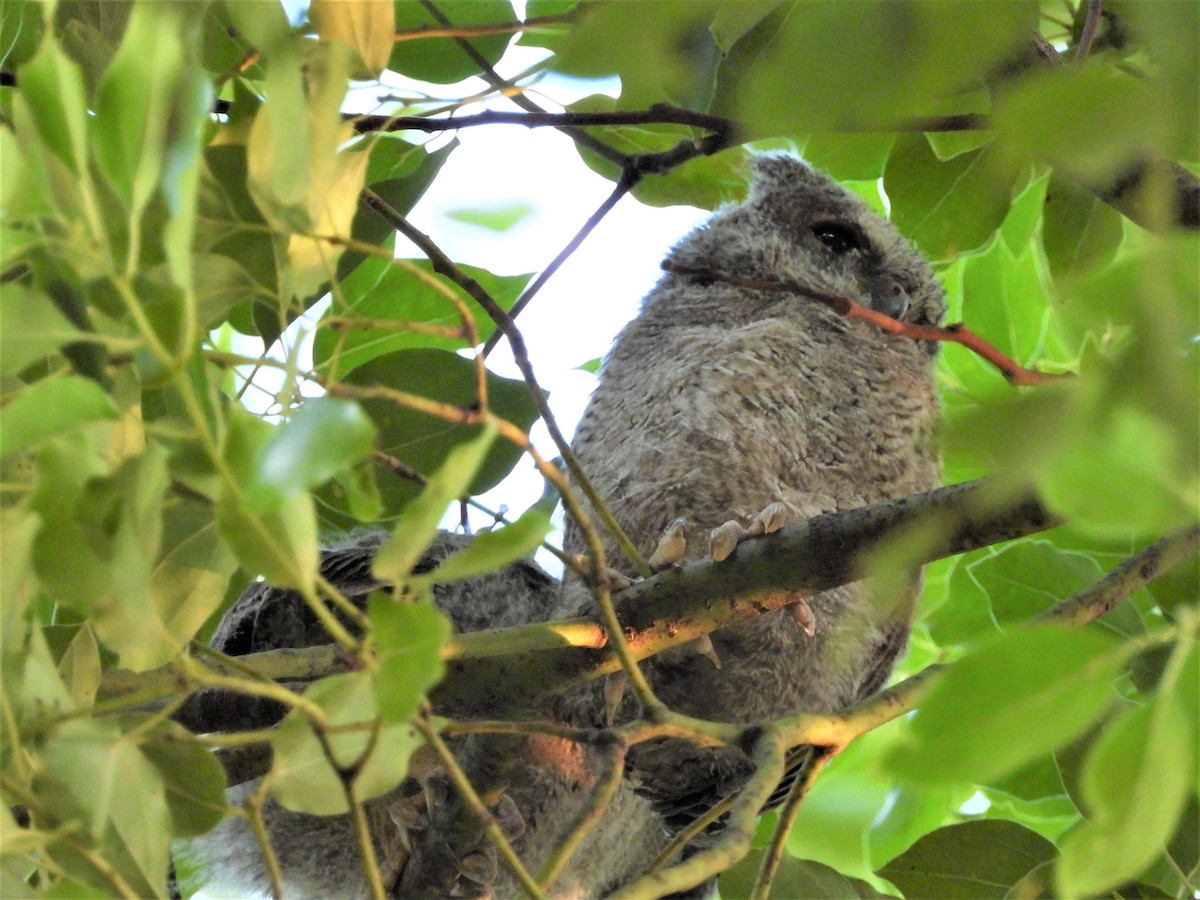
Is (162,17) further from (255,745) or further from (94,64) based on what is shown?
(255,745)

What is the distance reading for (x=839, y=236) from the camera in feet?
4.88

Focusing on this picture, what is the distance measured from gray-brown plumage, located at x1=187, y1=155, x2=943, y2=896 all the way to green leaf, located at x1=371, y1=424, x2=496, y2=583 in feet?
1.75

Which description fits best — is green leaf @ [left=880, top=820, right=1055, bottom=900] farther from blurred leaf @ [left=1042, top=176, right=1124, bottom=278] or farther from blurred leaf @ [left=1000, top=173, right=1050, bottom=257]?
blurred leaf @ [left=1000, top=173, right=1050, bottom=257]

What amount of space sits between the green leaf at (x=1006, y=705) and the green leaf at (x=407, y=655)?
146 mm

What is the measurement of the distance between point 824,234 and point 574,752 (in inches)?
30.1

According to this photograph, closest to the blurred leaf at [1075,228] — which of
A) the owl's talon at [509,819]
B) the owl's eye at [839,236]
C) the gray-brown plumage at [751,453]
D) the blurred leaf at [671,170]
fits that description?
the gray-brown plumage at [751,453]

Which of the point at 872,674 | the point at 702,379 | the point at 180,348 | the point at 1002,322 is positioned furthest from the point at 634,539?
the point at 180,348

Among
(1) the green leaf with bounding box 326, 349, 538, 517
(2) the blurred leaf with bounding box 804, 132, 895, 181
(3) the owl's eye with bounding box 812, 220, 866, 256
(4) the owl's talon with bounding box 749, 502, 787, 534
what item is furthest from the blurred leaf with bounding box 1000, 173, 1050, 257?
(1) the green leaf with bounding box 326, 349, 538, 517

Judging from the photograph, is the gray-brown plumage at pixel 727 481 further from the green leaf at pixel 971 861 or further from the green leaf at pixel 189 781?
the green leaf at pixel 189 781

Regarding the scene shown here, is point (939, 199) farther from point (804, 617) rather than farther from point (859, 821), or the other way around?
point (859, 821)

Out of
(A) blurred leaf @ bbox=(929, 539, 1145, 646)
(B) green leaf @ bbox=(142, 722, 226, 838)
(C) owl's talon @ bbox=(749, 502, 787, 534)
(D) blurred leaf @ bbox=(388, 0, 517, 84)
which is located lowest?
(A) blurred leaf @ bbox=(929, 539, 1145, 646)

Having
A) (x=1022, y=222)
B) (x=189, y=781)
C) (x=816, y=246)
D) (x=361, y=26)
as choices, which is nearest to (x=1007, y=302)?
(x=1022, y=222)

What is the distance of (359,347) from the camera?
110 centimetres

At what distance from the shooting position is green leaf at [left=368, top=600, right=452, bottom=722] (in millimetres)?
357
